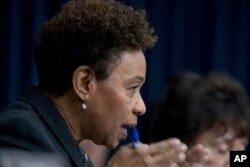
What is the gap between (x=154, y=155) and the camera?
1.22 m

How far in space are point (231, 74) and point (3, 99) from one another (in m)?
0.94

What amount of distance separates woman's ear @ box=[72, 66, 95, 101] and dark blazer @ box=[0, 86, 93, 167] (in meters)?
0.07

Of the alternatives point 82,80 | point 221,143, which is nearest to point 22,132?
point 82,80

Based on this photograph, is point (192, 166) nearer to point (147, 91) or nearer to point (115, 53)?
point (115, 53)

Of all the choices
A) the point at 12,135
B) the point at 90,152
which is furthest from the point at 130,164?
the point at 90,152

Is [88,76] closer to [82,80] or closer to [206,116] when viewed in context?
[82,80]

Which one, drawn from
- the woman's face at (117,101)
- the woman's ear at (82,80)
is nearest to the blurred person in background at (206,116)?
the woman's face at (117,101)

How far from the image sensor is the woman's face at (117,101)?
4.71ft

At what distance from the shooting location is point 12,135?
1260 mm

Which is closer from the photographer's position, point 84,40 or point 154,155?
point 154,155

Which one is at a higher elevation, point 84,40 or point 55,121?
point 84,40

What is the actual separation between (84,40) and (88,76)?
0.08 metres

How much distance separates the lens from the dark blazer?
125 cm

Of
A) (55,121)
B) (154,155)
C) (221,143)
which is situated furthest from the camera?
(221,143)
